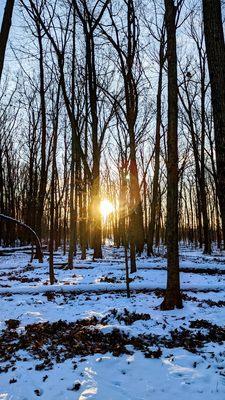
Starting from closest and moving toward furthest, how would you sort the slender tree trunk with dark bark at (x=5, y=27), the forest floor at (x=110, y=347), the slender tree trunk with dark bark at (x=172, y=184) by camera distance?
the forest floor at (x=110, y=347) < the slender tree trunk with dark bark at (x=5, y=27) < the slender tree trunk with dark bark at (x=172, y=184)

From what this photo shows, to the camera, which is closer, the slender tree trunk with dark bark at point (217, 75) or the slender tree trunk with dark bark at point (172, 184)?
the slender tree trunk with dark bark at point (217, 75)

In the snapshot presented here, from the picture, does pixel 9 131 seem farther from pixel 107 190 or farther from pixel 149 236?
pixel 107 190

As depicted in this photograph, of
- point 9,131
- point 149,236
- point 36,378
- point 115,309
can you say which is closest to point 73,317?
point 115,309

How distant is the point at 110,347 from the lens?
5.11 m

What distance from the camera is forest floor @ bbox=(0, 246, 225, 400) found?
388 cm

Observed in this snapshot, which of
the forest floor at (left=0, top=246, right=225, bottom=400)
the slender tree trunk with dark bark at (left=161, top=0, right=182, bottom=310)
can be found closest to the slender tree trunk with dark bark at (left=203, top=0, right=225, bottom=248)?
the forest floor at (left=0, top=246, right=225, bottom=400)

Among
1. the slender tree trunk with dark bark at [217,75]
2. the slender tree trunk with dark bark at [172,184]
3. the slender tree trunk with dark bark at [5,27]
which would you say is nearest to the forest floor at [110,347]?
the slender tree trunk with dark bark at [172,184]

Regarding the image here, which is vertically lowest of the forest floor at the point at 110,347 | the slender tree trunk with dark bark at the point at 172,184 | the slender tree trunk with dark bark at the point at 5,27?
the forest floor at the point at 110,347

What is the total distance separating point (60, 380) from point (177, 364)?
1.47 meters

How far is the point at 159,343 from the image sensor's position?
5.23 meters

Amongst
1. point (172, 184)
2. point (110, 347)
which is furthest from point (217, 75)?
point (110, 347)

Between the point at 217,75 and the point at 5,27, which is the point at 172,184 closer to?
the point at 217,75

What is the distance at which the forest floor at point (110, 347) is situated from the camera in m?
3.88

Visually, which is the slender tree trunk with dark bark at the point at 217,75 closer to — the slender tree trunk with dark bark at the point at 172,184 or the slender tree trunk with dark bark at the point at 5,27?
the slender tree trunk with dark bark at the point at 172,184
